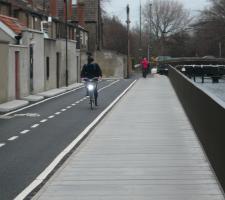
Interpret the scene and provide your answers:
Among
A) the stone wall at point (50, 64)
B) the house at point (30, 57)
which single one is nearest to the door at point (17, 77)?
the house at point (30, 57)

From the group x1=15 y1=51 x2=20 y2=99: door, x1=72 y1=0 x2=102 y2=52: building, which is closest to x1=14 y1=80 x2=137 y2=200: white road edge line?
x1=15 y1=51 x2=20 y2=99: door

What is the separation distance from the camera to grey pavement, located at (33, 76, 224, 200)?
9.31 m

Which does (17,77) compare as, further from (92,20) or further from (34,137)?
(92,20)

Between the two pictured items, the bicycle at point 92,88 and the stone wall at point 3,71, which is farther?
the stone wall at point 3,71

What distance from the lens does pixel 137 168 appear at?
11469mm

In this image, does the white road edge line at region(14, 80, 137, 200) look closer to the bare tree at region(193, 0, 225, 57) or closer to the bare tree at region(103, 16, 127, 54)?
the bare tree at region(103, 16, 127, 54)

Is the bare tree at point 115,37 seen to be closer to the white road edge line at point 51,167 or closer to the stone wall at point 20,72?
the stone wall at point 20,72

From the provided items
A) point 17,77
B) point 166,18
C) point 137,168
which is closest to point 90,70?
point 17,77

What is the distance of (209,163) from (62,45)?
3502 centimetres

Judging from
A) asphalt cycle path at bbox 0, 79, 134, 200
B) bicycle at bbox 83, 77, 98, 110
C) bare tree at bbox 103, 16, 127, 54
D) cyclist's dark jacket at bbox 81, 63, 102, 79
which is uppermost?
bare tree at bbox 103, 16, 127, 54

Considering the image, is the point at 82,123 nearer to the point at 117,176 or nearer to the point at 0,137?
the point at 0,137

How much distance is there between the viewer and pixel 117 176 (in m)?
10.7

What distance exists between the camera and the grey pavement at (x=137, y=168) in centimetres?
931

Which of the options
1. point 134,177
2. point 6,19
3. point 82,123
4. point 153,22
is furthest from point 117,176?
point 153,22
